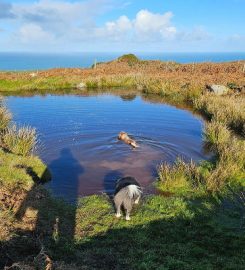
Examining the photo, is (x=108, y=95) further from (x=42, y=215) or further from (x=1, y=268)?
(x=1, y=268)

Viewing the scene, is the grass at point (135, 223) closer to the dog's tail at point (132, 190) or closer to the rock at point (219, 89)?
the dog's tail at point (132, 190)

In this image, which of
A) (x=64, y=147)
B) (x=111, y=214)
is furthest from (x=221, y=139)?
(x=111, y=214)

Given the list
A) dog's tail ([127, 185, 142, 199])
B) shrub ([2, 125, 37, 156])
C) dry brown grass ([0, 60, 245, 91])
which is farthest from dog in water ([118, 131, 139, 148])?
dry brown grass ([0, 60, 245, 91])

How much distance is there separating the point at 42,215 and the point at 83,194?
244 cm

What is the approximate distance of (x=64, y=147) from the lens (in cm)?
1836

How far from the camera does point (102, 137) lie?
20078mm

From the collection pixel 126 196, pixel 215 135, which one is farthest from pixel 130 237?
pixel 215 135

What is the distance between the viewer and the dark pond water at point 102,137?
14.9 meters

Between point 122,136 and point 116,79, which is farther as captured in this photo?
point 116,79

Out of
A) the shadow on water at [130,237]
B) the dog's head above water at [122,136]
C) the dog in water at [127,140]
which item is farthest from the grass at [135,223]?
the dog's head above water at [122,136]

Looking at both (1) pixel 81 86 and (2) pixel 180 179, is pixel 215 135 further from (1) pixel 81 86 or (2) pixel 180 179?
(1) pixel 81 86

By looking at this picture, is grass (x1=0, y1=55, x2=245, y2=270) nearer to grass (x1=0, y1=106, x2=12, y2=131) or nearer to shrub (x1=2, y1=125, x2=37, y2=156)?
shrub (x1=2, y1=125, x2=37, y2=156)

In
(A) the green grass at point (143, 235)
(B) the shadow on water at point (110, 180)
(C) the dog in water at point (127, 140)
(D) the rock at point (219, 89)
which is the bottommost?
(B) the shadow on water at point (110, 180)

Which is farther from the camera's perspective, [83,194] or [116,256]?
[83,194]
